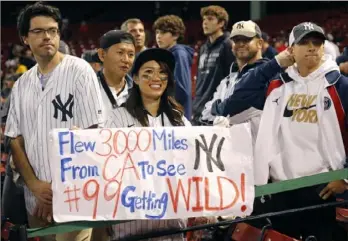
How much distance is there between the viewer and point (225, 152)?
10.6 feet

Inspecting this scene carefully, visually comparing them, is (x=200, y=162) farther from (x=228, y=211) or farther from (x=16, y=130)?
(x=16, y=130)

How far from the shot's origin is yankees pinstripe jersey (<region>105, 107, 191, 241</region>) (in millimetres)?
3332

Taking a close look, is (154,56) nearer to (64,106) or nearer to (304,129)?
(64,106)

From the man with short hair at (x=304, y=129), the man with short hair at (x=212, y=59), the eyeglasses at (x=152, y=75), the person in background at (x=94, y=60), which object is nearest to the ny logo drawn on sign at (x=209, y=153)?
the eyeglasses at (x=152, y=75)

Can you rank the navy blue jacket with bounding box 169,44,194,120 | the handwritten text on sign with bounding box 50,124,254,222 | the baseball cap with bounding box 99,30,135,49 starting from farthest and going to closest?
the navy blue jacket with bounding box 169,44,194,120 → the baseball cap with bounding box 99,30,135,49 → the handwritten text on sign with bounding box 50,124,254,222

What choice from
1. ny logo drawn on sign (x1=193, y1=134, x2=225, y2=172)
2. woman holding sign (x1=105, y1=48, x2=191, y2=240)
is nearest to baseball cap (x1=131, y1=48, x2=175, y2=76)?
woman holding sign (x1=105, y1=48, x2=191, y2=240)

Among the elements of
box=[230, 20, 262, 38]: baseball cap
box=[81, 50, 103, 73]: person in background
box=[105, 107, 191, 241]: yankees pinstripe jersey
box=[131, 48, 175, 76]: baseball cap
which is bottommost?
box=[105, 107, 191, 241]: yankees pinstripe jersey

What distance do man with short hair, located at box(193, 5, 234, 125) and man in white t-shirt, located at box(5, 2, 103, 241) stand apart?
2.43 m

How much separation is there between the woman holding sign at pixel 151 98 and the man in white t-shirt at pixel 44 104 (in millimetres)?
146

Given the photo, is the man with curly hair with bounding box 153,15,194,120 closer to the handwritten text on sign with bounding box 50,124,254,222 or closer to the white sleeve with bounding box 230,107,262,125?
the white sleeve with bounding box 230,107,262,125

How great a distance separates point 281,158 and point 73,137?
1128mm

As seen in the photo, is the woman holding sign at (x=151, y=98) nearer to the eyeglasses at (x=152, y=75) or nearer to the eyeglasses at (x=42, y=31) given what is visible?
the eyeglasses at (x=152, y=75)

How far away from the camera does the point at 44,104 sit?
3.39 metres

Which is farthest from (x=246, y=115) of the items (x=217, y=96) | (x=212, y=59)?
(x=212, y=59)
